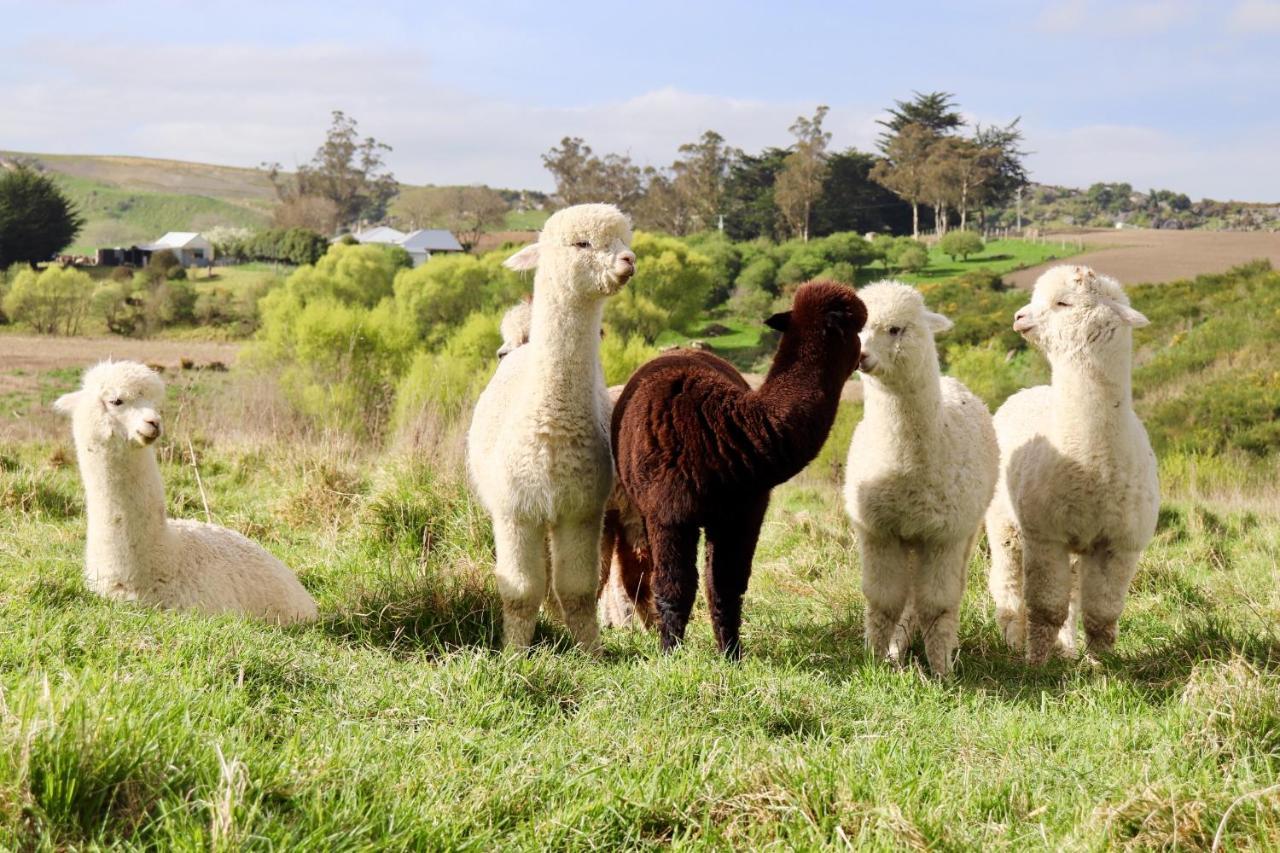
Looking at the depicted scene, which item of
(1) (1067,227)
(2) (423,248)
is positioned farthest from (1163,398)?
(2) (423,248)

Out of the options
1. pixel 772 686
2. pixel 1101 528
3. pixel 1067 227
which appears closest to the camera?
pixel 772 686

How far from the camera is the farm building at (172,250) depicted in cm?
8638

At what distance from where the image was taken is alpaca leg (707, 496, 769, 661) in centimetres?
499

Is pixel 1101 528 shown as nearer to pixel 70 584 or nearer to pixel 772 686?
pixel 772 686

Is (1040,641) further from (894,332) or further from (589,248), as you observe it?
(589,248)

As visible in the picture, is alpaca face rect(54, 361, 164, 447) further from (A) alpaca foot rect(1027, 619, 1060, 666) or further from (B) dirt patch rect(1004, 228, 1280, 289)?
(B) dirt patch rect(1004, 228, 1280, 289)

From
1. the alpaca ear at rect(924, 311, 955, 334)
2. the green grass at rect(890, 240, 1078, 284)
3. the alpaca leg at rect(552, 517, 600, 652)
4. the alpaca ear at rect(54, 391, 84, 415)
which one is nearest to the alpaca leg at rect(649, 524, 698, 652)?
the alpaca leg at rect(552, 517, 600, 652)

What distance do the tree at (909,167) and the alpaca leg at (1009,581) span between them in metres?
71.8

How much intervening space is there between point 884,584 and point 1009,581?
4.41 ft

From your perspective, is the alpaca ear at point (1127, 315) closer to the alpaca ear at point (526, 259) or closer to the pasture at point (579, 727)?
the pasture at point (579, 727)

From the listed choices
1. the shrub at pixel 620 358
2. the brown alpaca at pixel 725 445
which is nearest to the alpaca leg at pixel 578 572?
the brown alpaca at pixel 725 445

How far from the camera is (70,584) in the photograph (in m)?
5.30

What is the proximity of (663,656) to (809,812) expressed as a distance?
1692 millimetres

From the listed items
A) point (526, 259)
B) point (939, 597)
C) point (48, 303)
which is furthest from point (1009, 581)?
point (48, 303)
